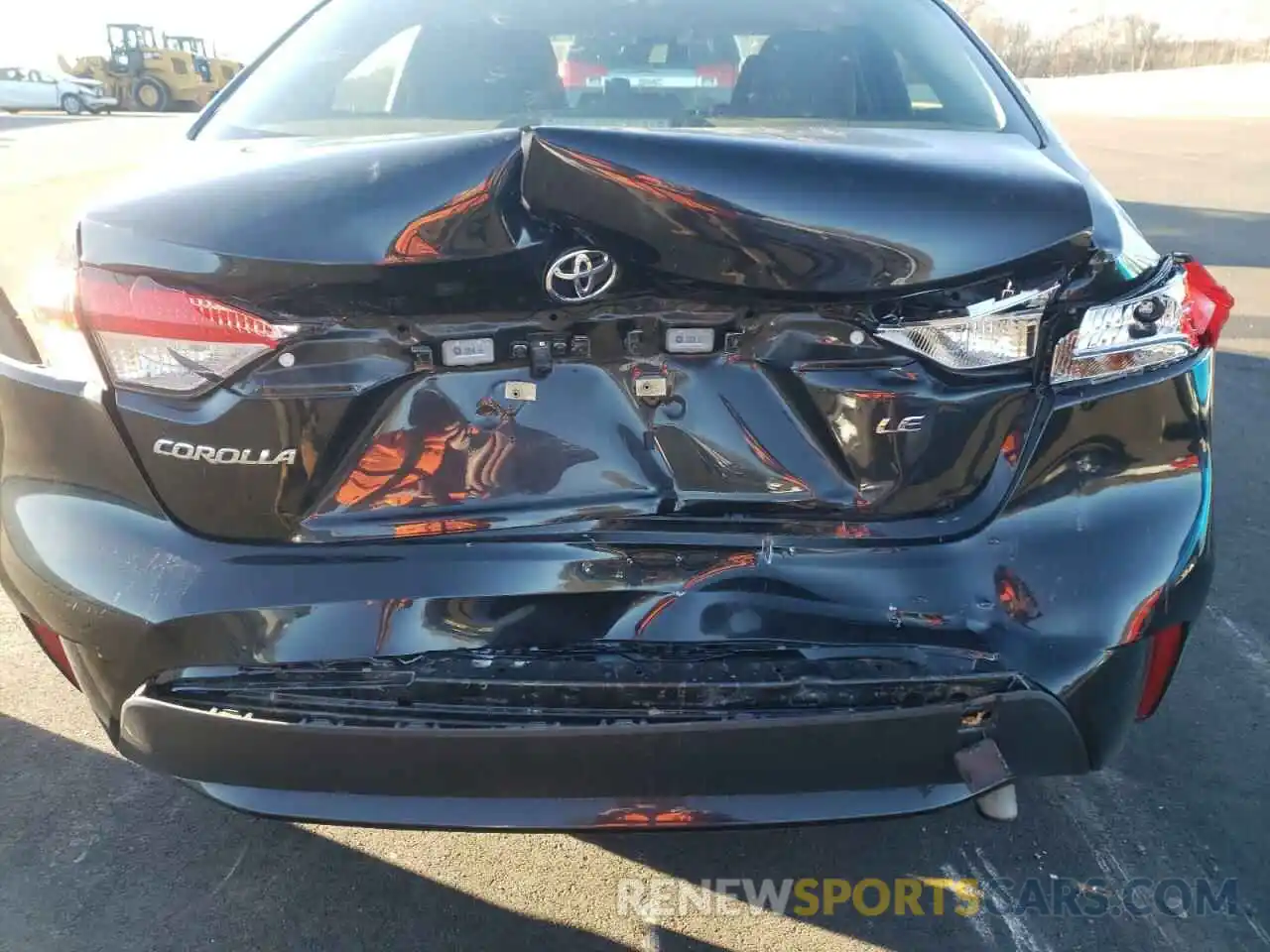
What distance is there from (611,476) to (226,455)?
1.93 feet

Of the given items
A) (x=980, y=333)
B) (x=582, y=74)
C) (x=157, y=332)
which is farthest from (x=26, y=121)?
(x=980, y=333)

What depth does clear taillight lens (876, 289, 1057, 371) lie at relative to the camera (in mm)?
1588

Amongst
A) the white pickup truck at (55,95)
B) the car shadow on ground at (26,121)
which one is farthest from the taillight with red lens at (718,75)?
the white pickup truck at (55,95)

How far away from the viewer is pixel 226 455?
159 centimetres

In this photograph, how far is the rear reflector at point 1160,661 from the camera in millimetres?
1714

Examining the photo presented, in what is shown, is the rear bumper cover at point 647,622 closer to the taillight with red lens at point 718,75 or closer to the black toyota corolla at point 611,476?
the black toyota corolla at point 611,476

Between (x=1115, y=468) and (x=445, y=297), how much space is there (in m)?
1.08

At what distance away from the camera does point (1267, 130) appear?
20000 millimetres

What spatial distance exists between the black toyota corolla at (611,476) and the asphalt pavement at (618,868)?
31 cm

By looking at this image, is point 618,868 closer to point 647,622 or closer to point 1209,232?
point 647,622

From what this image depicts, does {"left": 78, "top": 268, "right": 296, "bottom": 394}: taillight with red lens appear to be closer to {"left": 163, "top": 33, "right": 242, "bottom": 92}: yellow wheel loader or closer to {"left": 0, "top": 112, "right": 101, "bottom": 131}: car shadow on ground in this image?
{"left": 0, "top": 112, "right": 101, "bottom": 131}: car shadow on ground

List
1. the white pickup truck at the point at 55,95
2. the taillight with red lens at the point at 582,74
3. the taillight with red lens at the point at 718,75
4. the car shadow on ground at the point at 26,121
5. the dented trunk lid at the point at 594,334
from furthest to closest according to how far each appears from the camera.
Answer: the white pickup truck at the point at 55,95
the car shadow on ground at the point at 26,121
the taillight with red lens at the point at 718,75
the taillight with red lens at the point at 582,74
the dented trunk lid at the point at 594,334

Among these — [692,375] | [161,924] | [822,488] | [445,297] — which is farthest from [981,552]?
[161,924]

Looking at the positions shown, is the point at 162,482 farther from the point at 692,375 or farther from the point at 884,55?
the point at 884,55
